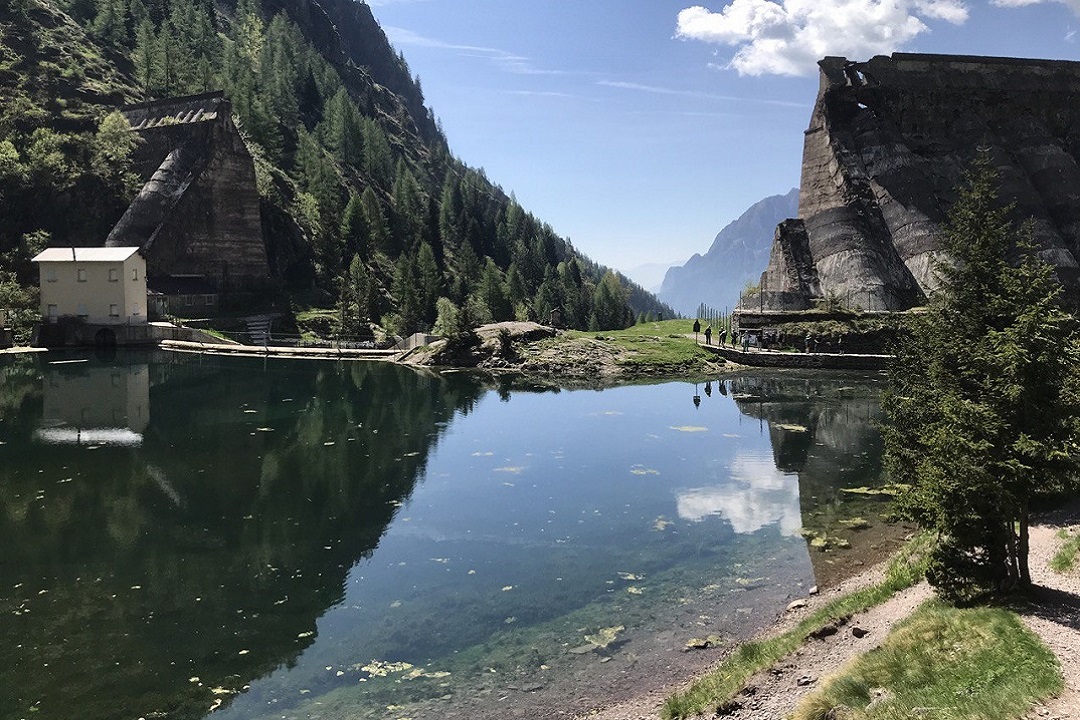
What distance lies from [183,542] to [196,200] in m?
89.4

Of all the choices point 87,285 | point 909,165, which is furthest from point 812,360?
point 87,285

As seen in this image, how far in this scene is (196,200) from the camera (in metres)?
102

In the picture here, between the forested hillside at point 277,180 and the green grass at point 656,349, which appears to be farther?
the forested hillside at point 277,180

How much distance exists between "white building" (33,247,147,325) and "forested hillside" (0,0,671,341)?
3283mm

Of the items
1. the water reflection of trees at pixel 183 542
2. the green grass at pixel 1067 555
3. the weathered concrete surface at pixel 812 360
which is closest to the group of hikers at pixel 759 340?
the weathered concrete surface at pixel 812 360

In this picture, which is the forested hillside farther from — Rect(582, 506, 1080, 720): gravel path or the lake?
Rect(582, 506, 1080, 720): gravel path

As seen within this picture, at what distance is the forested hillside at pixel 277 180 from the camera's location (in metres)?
98.4

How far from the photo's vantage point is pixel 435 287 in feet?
388

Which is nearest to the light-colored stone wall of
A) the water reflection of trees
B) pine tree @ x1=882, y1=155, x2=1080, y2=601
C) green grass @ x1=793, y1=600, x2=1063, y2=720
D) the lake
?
the lake

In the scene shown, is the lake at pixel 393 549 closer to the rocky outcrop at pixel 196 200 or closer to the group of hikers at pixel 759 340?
the group of hikers at pixel 759 340

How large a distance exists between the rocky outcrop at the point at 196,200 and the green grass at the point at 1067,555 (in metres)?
102

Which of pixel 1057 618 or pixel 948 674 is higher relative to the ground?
pixel 1057 618

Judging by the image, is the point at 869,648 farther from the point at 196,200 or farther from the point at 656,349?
the point at 196,200

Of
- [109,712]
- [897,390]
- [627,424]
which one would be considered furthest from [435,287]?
[109,712]
